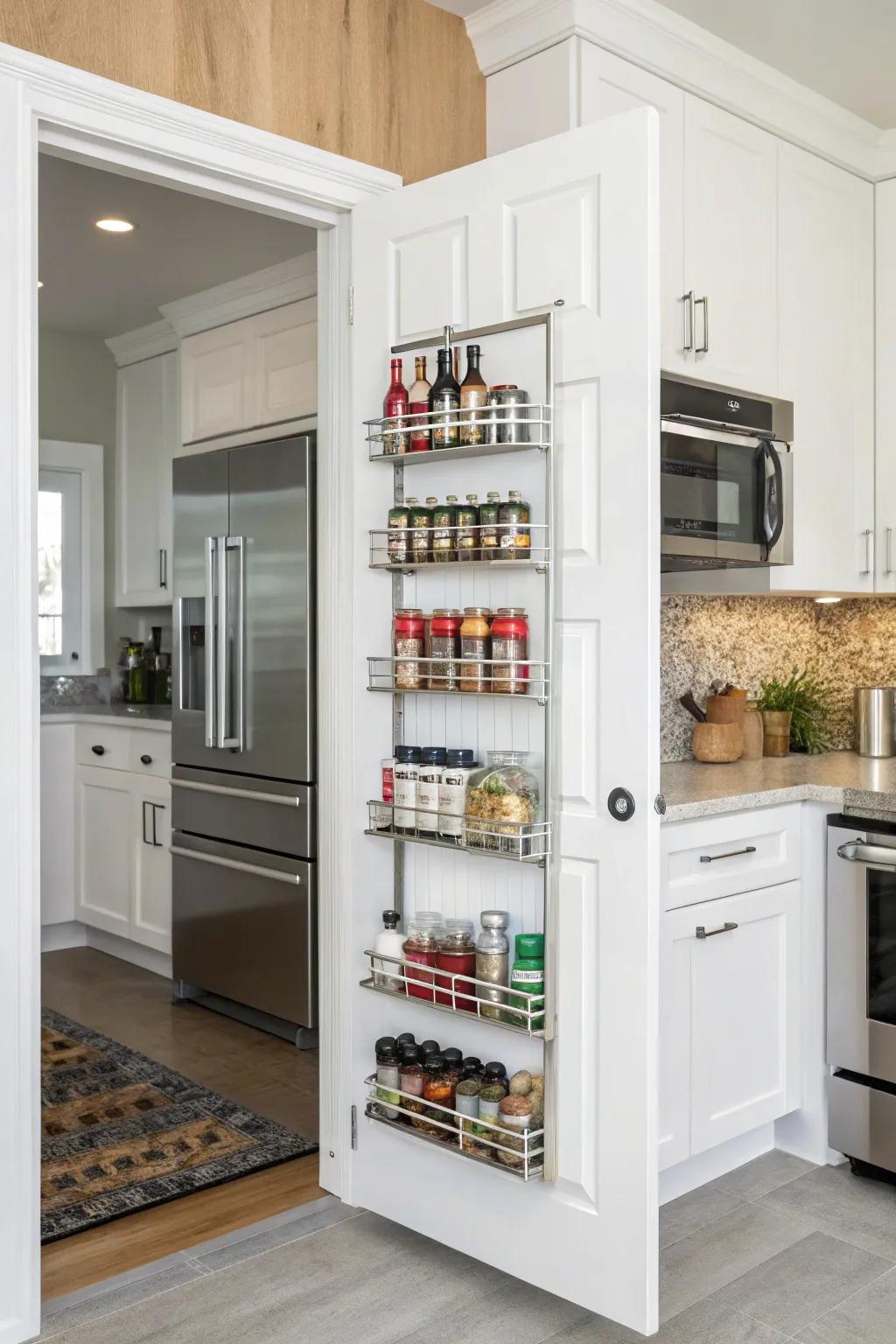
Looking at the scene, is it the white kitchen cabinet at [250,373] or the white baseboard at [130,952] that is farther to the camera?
the white baseboard at [130,952]

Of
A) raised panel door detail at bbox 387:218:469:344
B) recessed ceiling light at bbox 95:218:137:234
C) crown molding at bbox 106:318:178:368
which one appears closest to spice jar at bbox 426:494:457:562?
raised panel door detail at bbox 387:218:469:344

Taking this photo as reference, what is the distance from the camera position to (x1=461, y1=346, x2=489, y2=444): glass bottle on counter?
2.23 metres

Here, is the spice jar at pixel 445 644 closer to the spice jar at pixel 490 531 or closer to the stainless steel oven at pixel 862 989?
the spice jar at pixel 490 531

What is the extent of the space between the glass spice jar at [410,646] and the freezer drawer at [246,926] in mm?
1415

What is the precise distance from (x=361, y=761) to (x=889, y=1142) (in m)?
1.50

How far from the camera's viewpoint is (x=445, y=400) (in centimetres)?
228

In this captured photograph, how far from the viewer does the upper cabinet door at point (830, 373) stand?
3.17 m

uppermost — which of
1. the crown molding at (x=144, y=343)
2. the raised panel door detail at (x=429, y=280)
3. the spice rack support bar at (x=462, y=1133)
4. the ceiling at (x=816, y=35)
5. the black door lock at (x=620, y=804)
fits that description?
the ceiling at (x=816, y=35)

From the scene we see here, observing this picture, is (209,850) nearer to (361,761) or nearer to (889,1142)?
A: (361,761)

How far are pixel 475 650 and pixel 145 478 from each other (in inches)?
131

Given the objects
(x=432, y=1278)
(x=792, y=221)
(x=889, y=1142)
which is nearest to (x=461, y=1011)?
(x=432, y=1278)

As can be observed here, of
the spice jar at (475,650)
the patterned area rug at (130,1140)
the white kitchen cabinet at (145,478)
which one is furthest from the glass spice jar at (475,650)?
the white kitchen cabinet at (145,478)

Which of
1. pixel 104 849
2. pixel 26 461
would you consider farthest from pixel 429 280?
pixel 104 849

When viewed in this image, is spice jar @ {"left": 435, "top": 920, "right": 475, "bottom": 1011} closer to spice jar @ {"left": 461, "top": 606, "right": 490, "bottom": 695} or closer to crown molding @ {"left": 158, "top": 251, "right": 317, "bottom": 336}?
spice jar @ {"left": 461, "top": 606, "right": 490, "bottom": 695}
